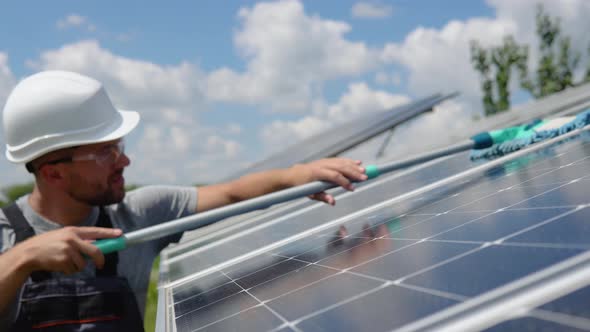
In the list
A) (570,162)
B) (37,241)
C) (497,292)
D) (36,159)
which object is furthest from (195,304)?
(36,159)

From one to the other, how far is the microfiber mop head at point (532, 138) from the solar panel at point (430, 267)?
58 cm

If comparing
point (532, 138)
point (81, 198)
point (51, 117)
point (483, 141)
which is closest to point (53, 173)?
point (81, 198)

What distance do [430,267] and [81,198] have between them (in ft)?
8.23

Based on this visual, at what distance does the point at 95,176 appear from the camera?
9.82 feet

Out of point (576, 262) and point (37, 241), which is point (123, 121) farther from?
point (576, 262)

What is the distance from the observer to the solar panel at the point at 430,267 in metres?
0.91

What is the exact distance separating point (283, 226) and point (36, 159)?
1.73 metres

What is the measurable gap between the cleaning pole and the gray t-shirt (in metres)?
0.95

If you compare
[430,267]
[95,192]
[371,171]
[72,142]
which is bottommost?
[430,267]

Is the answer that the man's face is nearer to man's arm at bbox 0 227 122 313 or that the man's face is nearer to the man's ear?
the man's ear

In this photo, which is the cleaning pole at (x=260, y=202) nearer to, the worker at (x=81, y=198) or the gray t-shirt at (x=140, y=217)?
the worker at (x=81, y=198)

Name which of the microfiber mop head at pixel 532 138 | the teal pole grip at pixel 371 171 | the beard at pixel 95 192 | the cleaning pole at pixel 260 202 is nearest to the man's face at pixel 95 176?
the beard at pixel 95 192

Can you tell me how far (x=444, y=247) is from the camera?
1.41m

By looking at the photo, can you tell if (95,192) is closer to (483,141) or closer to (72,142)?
(72,142)
